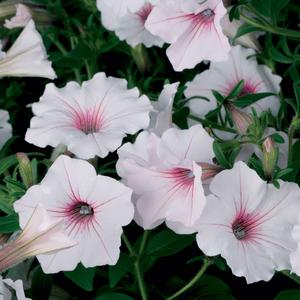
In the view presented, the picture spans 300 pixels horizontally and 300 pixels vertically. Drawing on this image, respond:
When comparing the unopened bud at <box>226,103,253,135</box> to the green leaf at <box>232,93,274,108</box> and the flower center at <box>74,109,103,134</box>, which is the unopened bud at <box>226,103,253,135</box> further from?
the flower center at <box>74,109,103,134</box>

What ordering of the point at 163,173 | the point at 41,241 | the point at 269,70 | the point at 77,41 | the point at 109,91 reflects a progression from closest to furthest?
the point at 41,241 → the point at 163,173 → the point at 109,91 → the point at 269,70 → the point at 77,41

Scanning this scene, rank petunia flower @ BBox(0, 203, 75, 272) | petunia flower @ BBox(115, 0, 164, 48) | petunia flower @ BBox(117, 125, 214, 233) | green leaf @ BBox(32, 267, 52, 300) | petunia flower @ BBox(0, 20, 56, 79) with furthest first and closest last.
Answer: petunia flower @ BBox(115, 0, 164, 48) → petunia flower @ BBox(0, 20, 56, 79) → green leaf @ BBox(32, 267, 52, 300) → petunia flower @ BBox(117, 125, 214, 233) → petunia flower @ BBox(0, 203, 75, 272)

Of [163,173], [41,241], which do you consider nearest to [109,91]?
[163,173]

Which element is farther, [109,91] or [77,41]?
[77,41]

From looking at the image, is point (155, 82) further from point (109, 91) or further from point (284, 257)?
point (284, 257)

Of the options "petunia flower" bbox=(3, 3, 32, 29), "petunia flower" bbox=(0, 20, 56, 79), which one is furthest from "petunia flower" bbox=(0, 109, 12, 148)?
"petunia flower" bbox=(3, 3, 32, 29)
